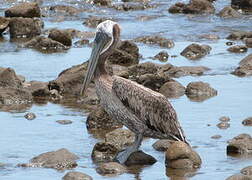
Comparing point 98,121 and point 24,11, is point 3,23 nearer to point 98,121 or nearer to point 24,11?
point 24,11

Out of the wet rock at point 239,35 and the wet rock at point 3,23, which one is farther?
the wet rock at point 3,23

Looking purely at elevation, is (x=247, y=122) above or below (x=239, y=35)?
above

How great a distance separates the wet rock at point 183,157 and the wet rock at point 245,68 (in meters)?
7.27

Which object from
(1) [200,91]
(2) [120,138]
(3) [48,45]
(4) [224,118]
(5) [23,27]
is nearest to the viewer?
(2) [120,138]

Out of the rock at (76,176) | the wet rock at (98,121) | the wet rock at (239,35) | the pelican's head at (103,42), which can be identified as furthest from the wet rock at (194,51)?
the rock at (76,176)

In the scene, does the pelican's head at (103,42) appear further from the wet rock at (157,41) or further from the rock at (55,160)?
the wet rock at (157,41)

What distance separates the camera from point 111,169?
1285 cm

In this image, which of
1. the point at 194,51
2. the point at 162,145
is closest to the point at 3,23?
the point at 194,51

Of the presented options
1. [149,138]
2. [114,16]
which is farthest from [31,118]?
[114,16]

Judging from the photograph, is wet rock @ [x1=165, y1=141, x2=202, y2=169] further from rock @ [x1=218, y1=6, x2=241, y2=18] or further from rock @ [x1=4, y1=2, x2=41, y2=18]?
rock @ [x1=218, y1=6, x2=241, y2=18]

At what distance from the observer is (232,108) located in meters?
16.7

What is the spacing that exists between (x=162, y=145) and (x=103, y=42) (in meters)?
1.91

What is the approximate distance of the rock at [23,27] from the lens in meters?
26.4

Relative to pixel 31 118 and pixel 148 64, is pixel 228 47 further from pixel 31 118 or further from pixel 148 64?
pixel 31 118
